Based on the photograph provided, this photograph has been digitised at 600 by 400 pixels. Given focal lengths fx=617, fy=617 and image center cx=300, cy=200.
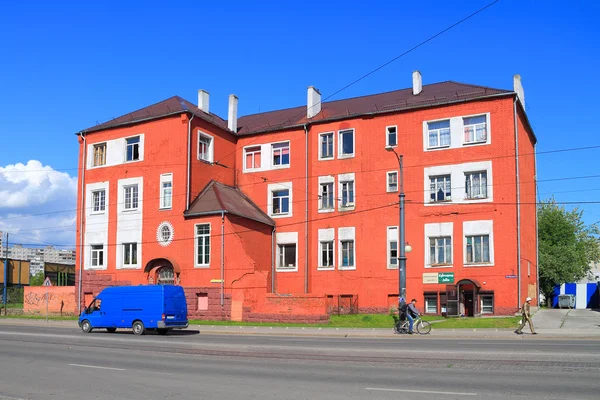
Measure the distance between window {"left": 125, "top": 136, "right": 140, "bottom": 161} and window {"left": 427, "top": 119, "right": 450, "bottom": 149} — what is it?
860 inches

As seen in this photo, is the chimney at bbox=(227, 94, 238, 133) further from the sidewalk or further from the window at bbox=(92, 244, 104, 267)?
the sidewalk

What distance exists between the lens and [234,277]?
134 ft

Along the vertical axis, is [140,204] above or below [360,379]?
above

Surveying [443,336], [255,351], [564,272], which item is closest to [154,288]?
[255,351]

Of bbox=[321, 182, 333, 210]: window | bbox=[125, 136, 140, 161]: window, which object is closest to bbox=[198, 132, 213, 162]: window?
bbox=[125, 136, 140, 161]: window

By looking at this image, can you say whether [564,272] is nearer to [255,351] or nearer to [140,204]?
[140,204]

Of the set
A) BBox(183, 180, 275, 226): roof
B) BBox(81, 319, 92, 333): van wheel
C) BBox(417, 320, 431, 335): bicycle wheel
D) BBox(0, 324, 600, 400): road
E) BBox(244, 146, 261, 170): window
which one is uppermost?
BBox(244, 146, 261, 170): window

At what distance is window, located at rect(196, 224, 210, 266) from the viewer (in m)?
42.5

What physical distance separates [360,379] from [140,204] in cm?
3634

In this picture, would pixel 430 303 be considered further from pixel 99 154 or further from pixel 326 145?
pixel 99 154

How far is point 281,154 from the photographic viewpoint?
4778cm

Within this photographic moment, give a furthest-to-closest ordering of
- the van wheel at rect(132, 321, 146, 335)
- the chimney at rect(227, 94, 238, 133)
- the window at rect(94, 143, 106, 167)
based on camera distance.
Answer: the chimney at rect(227, 94, 238, 133), the window at rect(94, 143, 106, 167), the van wheel at rect(132, 321, 146, 335)

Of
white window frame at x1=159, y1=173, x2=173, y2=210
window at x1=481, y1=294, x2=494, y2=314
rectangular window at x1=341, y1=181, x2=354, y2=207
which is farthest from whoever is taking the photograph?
white window frame at x1=159, y1=173, x2=173, y2=210

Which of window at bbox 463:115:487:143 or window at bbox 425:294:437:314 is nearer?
window at bbox 463:115:487:143
